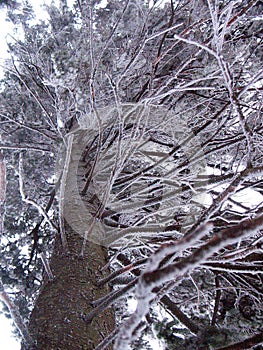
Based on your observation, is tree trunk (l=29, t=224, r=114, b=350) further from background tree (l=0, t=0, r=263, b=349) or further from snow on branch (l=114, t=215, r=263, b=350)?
snow on branch (l=114, t=215, r=263, b=350)

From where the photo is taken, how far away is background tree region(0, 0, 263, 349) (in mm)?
1336

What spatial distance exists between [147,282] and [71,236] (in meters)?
1.92

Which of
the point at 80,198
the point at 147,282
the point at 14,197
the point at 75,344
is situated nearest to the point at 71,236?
the point at 80,198

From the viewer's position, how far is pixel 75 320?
172cm

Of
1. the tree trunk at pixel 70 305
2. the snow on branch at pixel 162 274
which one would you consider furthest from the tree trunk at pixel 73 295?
the snow on branch at pixel 162 274

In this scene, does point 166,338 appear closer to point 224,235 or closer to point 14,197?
point 224,235

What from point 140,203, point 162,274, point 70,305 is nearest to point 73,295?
point 70,305

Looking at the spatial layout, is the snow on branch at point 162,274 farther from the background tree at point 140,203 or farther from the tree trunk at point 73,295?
the tree trunk at point 73,295

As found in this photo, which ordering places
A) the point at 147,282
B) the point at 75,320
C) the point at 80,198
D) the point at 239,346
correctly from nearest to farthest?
1. the point at 147,282
2. the point at 239,346
3. the point at 75,320
4. the point at 80,198

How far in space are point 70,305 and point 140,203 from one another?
3.94 feet

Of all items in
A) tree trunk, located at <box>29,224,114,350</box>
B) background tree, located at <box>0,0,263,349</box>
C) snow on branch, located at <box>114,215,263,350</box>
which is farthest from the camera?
tree trunk, located at <box>29,224,114,350</box>

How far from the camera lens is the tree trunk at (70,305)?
1.62 m

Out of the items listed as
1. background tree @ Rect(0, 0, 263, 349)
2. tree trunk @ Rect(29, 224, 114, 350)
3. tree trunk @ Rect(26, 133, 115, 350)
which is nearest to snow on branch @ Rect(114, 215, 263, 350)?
background tree @ Rect(0, 0, 263, 349)

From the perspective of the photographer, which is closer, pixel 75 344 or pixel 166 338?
pixel 75 344
